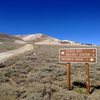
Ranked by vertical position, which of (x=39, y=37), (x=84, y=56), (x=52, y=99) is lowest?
(x=52, y=99)

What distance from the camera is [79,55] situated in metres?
13.0

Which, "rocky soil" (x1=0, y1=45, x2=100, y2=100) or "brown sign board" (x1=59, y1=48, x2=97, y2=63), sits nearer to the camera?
"rocky soil" (x1=0, y1=45, x2=100, y2=100)

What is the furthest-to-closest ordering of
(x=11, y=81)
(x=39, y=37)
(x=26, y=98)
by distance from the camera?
(x=39, y=37)
(x=11, y=81)
(x=26, y=98)

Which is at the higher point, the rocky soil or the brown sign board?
the brown sign board

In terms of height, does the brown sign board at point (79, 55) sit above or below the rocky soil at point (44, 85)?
above

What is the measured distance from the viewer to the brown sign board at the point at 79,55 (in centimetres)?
1273

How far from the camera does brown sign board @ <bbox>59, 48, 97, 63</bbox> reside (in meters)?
12.7

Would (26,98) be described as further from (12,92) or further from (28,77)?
(28,77)

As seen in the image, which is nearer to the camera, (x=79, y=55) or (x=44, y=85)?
(x=44, y=85)

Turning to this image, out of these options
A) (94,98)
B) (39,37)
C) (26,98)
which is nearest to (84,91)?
(94,98)

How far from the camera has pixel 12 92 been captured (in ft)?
37.7

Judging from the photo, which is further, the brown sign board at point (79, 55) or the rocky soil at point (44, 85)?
the brown sign board at point (79, 55)

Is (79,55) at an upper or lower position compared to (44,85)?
upper

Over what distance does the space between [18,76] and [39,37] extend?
A: 6756 inches
